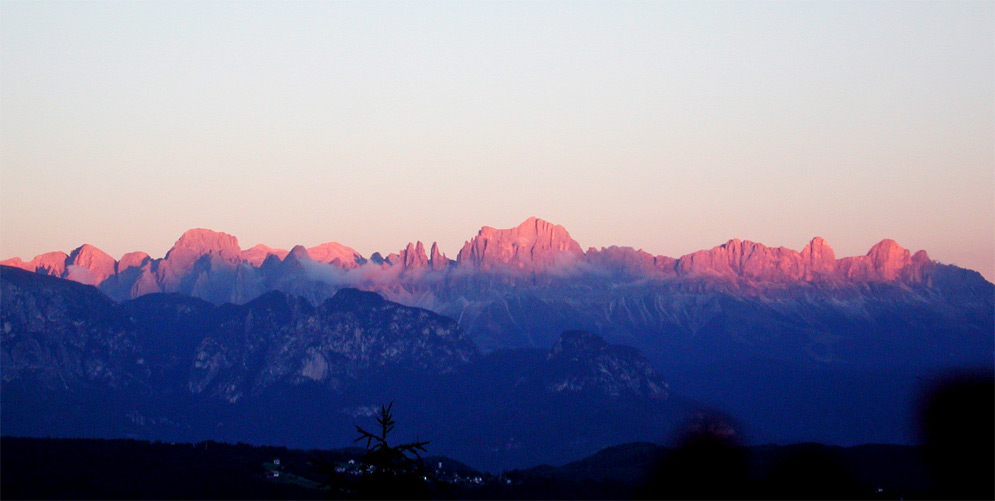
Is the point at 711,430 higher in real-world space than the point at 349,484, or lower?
higher

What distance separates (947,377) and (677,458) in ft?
76.0

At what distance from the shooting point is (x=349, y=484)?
66.0 m

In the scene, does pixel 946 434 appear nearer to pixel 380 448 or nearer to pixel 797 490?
pixel 797 490

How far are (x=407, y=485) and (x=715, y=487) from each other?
1257 inches

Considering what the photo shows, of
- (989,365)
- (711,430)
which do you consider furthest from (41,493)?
(989,365)

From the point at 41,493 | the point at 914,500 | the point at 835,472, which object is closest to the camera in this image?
the point at 835,472

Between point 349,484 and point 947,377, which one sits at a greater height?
point 947,377

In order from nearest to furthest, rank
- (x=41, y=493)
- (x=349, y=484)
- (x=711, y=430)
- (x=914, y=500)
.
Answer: (x=349, y=484) < (x=711, y=430) < (x=914, y=500) < (x=41, y=493)

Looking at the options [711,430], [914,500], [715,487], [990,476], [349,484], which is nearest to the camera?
[349,484]

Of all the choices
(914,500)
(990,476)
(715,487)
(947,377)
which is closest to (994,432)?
(990,476)

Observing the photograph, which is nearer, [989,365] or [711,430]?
[989,365]

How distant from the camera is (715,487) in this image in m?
92.6

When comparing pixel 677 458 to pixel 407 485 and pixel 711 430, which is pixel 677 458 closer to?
pixel 711 430

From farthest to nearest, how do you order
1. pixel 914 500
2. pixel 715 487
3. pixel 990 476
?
pixel 914 500 → pixel 715 487 → pixel 990 476
